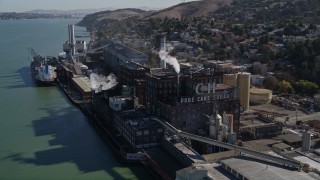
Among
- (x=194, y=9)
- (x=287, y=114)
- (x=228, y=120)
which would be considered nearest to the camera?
(x=228, y=120)

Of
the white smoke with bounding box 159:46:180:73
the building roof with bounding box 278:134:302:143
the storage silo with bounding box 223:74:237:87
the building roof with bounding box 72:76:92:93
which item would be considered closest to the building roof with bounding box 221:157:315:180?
the building roof with bounding box 278:134:302:143

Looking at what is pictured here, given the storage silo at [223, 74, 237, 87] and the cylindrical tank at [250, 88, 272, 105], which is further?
the cylindrical tank at [250, 88, 272, 105]

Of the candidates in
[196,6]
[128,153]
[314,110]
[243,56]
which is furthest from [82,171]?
[196,6]

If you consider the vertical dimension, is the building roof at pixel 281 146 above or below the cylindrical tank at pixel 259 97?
below

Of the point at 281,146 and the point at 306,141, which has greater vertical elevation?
the point at 306,141

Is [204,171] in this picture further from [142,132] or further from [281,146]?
[281,146]

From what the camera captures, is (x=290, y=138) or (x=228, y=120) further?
(x=290, y=138)

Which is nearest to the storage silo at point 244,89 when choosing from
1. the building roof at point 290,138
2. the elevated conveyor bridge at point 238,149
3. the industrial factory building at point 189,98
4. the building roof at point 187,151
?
the industrial factory building at point 189,98

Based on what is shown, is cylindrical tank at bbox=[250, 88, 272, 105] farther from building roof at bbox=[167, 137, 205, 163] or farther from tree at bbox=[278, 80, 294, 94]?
building roof at bbox=[167, 137, 205, 163]

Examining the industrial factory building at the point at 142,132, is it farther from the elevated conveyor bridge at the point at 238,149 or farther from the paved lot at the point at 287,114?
the paved lot at the point at 287,114

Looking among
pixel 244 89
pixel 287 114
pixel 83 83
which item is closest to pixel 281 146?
pixel 287 114

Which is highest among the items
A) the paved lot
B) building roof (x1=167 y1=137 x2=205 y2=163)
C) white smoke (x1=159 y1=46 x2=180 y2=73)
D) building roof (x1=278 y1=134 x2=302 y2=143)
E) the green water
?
white smoke (x1=159 y1=46 x2=180 y2=73)
